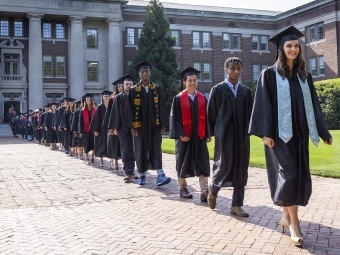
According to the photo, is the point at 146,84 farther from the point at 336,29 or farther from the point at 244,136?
the point at 336,29

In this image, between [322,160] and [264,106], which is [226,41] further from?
[264,106]

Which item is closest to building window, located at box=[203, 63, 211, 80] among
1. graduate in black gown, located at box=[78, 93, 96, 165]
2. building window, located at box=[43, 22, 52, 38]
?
building window, located at box=[43, 22, 52, 38]

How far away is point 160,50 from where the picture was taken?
37.2 m

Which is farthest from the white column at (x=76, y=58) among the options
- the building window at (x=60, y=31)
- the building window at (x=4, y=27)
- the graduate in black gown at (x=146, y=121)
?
the graduate in black gown at (x=146, y=121)

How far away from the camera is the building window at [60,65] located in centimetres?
4103

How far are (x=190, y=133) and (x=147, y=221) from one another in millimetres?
1985

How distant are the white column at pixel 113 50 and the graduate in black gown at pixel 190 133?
3393 cm

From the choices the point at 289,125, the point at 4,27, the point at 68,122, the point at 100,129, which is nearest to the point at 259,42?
the point at 4,27

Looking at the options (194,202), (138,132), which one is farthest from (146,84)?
(194,202)

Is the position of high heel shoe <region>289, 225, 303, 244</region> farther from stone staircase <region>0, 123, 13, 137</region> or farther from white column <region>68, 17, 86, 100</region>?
white column <region>68, 17, 86, 100</region>

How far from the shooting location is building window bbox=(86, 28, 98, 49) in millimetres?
41656

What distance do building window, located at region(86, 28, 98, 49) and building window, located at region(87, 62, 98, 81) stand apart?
168 centimetres

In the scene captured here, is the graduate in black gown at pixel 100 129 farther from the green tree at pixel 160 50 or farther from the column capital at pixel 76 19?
the column capital at pixel 76 19

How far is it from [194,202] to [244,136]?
1.56 meters
